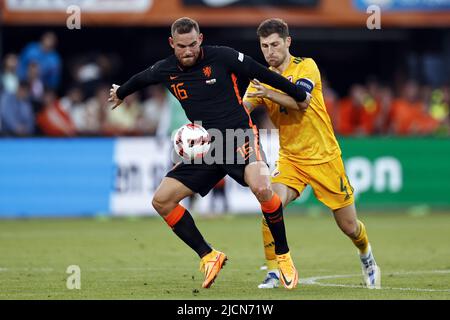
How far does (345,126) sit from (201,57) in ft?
40.7

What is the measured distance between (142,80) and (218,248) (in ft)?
14.7

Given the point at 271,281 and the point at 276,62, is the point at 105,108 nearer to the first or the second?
the point at 276,62

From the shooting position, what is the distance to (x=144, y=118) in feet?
69.9

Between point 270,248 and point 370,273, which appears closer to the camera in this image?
point 370,273

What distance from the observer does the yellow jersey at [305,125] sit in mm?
9914

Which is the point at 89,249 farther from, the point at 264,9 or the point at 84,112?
the point at 264,9

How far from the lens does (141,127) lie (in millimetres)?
20922

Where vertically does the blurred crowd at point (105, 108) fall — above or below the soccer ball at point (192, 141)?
above

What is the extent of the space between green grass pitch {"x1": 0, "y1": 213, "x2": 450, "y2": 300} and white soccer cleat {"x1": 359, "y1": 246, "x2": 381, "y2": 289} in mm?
124

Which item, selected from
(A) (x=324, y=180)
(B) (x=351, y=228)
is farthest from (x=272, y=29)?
(B) (x=351, y=228)

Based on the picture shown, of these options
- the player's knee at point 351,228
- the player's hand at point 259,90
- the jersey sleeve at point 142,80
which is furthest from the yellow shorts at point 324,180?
the jersey sleeve at point 142,80

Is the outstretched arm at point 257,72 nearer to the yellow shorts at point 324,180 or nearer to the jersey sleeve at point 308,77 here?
the jersey sleeve at point 308,77

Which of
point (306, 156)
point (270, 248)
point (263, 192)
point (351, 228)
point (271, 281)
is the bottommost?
point (271, 281)
